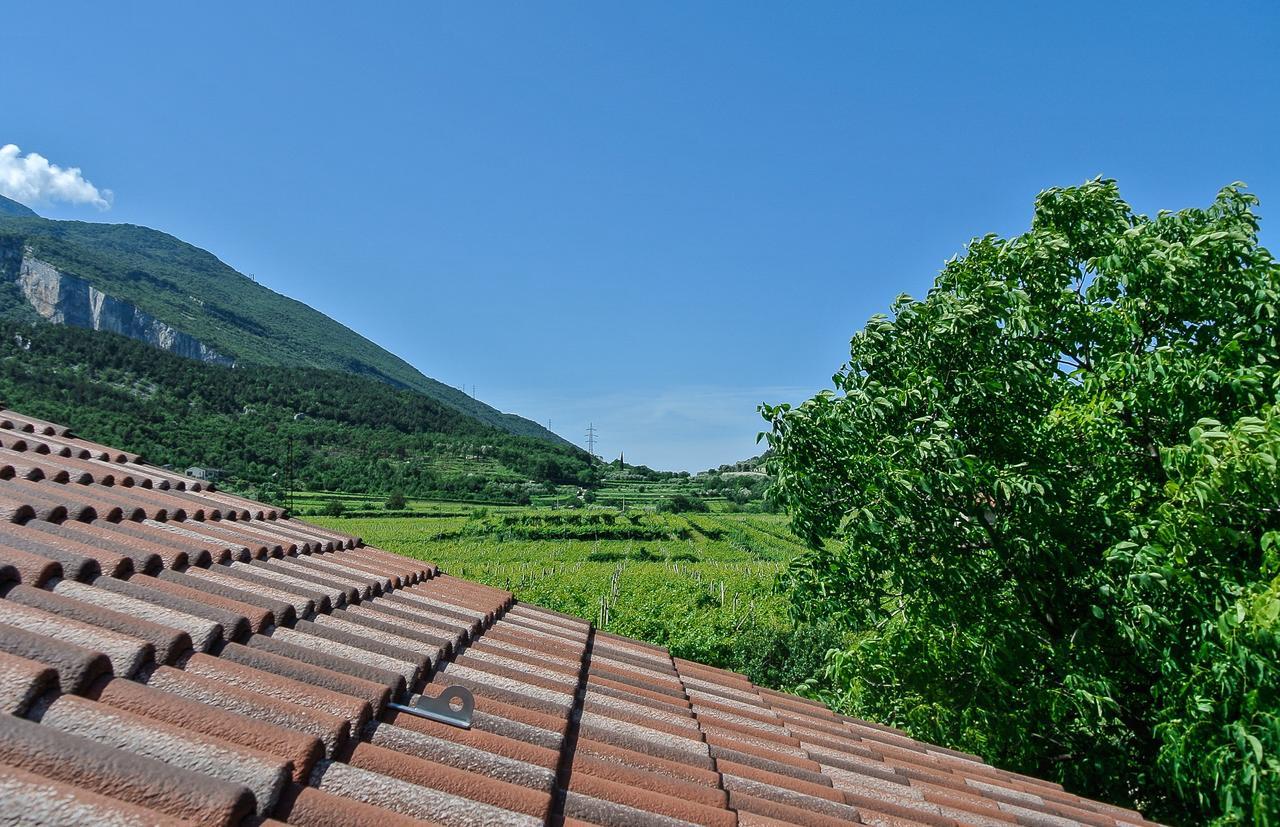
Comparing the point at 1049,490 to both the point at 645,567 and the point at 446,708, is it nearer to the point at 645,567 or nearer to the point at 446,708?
the point at 446,708

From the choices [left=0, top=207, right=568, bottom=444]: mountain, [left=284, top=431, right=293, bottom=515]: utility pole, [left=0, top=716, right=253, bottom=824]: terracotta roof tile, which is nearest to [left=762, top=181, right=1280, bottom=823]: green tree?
[left=0, top=716, right=253, bottom=824]: terracotta roof tile

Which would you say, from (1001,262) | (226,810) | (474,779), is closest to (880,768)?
(474,779)

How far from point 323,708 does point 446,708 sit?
386 mm

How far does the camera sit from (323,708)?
1.77 meters

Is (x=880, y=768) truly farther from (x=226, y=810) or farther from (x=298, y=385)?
(x=298, y=385)

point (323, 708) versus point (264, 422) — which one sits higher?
point (264, 422)

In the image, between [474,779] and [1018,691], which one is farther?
[1018,691]

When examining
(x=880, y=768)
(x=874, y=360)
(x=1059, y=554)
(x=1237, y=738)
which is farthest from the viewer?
(x=874, y=360)

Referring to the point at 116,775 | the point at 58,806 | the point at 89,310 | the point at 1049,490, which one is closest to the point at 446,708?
the point at 116,775

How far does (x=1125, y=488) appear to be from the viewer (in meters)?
5.84

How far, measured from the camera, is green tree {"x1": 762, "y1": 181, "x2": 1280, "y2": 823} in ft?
17.4

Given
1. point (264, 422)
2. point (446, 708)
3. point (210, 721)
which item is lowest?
point (446, 708)

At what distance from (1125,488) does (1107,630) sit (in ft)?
4.37

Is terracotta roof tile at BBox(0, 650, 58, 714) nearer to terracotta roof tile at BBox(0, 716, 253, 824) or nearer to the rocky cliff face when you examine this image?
terracotta roof tile at BBox(0, 716, 253, 824)
